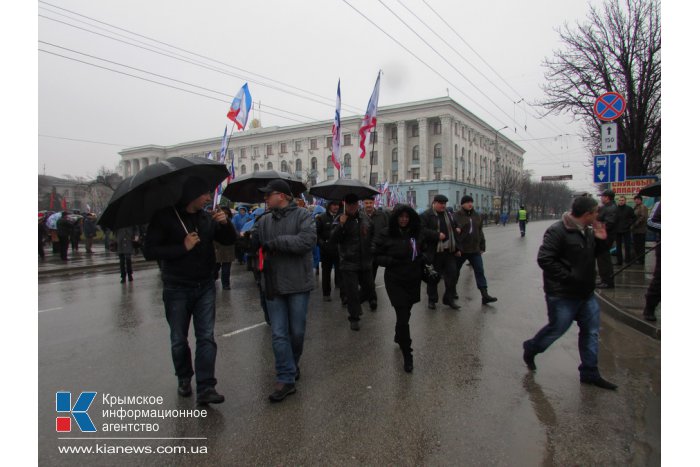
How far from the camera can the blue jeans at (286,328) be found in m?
3.85

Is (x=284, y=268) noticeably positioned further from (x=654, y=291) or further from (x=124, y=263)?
(x=124, y=263)

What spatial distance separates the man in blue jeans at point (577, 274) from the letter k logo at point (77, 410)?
170 inches

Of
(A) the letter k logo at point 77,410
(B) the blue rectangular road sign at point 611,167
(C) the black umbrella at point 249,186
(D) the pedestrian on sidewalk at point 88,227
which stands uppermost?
(B) the blue rectangular road sign at point 611,167

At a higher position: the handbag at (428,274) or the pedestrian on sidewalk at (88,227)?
the pedestrian on sidewalk at (88,227)

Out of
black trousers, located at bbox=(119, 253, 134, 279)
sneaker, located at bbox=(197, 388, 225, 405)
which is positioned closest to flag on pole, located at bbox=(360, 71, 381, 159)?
black trousers, located at bbox=(119, 253, 134, 279)

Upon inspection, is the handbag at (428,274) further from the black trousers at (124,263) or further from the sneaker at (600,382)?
the black trousers at (124,263)

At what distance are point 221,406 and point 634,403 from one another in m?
3.70

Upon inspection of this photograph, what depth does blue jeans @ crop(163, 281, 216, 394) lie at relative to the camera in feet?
12.0

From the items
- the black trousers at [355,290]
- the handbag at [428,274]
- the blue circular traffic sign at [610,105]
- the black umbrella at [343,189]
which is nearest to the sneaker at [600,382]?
the handbag at [428,274]

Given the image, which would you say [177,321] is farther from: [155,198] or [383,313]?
[383,313]

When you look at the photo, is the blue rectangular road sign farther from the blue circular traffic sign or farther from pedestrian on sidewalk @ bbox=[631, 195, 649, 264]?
pedestrian on sidewalk @ bbox=[631, 195, 649, 264]

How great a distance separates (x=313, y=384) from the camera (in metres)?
Result: 4.11

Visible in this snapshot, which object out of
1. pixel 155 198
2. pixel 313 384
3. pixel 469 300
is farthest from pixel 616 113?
pixel 155 198

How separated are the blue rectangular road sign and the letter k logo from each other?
10654 millimetres
